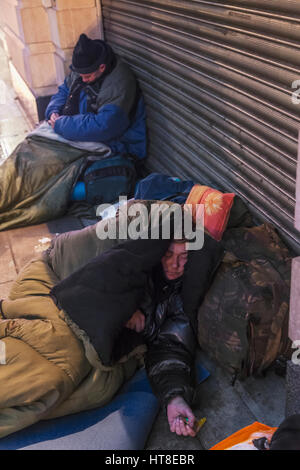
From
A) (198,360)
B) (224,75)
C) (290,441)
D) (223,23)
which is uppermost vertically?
(223,23)

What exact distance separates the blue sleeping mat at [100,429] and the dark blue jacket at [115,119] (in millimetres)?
2740

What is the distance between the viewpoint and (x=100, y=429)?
254 centimetres

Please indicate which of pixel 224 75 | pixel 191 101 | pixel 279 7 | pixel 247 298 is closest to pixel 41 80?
pixel 191 101

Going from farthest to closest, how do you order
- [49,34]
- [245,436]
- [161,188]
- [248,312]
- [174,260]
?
[49,34] → [161,188] → [174,260] → [248,312] → [245,436]

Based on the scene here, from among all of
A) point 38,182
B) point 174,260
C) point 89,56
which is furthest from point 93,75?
point 174,260

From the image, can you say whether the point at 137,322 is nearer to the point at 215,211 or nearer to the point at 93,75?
the point at 215,211

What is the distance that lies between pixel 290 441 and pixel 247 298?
1.11 meters

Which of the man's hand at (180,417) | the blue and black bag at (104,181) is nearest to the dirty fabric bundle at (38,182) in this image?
the blue and black bag at (104,181)

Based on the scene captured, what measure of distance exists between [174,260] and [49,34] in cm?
536

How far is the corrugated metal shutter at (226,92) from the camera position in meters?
2.92

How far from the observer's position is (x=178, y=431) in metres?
2.49

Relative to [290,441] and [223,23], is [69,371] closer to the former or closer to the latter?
[290,441]

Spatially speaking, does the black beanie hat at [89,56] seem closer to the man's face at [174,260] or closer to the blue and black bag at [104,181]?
the blue and black bag at [104,181]

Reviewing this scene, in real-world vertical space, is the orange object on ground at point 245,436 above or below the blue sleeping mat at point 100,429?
above
